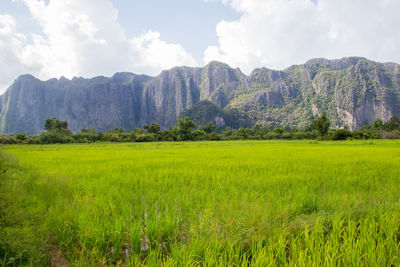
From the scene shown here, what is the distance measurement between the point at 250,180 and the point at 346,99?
557 feet

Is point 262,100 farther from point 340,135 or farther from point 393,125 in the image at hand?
point 340,135

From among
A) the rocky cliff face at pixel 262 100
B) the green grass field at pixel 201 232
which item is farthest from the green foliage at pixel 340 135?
the rocky cliff face at pixel 262 100

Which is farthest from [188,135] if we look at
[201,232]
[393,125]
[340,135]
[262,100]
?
[262,100]

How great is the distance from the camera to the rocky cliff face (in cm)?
13062

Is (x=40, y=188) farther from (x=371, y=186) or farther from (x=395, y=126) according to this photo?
(x=395, y=126)

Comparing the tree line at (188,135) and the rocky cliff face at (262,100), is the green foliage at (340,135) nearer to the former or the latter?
the tree line at (188,135)

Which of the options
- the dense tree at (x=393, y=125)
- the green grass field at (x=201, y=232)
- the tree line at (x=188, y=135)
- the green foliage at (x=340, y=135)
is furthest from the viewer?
the dense tree at (x=393, y=125)

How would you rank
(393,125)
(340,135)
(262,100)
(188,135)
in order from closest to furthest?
(340,135), (188,135), (393,125), (262,100)

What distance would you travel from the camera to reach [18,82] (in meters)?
179

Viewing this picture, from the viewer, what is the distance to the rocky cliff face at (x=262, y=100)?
131 meters

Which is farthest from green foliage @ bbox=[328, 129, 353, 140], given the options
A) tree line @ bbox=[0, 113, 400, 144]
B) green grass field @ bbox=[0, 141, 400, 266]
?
green grass field @ bbox=[0, 141, 400, 266]

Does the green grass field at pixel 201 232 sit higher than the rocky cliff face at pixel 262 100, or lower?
lower

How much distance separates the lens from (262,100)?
161 m

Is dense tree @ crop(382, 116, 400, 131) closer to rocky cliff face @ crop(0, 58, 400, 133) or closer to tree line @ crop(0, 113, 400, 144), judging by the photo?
tree line @ crop(0, 113, 400, 144)
